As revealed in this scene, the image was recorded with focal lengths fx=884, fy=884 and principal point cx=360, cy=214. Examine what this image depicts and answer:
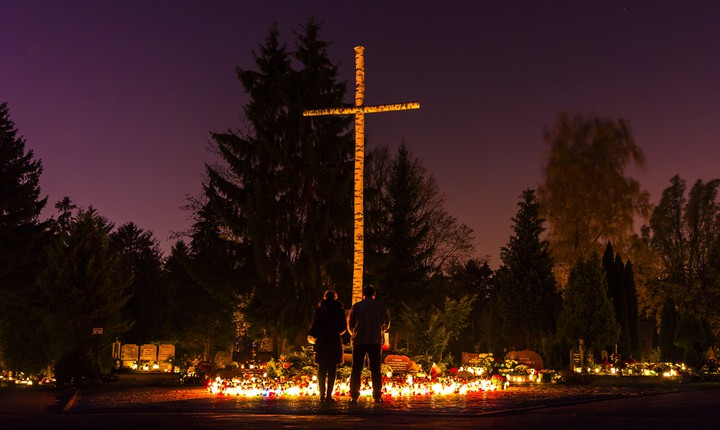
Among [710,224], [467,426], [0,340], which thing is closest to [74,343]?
[0,340]

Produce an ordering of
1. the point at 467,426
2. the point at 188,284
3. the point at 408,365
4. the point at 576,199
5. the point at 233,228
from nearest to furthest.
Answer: the point at 467,426 → the point at 408,365 → the point at 233,228 → the point at 576,199 → the point at 188,284

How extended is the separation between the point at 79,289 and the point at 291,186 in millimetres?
9307

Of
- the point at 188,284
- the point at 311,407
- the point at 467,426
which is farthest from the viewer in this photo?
the point at 188,284

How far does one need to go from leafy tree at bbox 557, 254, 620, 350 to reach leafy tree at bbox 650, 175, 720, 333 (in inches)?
968

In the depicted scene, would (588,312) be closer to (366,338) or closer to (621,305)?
(621,305)

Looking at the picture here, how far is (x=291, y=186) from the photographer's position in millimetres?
34781

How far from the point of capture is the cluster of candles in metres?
16.7

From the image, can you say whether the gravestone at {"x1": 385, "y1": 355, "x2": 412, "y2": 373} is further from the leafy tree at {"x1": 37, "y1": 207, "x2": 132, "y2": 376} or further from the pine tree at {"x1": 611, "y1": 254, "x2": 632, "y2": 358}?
the pine tree at {"x1": 611, "y1": 254, "x2": 632, "y2": 358}

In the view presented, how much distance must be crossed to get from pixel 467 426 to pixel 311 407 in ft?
11.2

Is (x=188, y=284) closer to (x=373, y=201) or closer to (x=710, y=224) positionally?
(x=373, y=201)

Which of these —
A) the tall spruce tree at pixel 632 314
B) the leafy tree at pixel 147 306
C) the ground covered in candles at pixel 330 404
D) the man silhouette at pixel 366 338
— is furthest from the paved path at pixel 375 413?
the leafy tree at pixel 147 306

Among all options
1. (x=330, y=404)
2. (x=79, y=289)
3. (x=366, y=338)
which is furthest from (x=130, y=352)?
(x=330, y=404)

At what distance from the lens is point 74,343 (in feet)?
96.5

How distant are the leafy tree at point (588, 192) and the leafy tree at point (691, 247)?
29.2 ft
